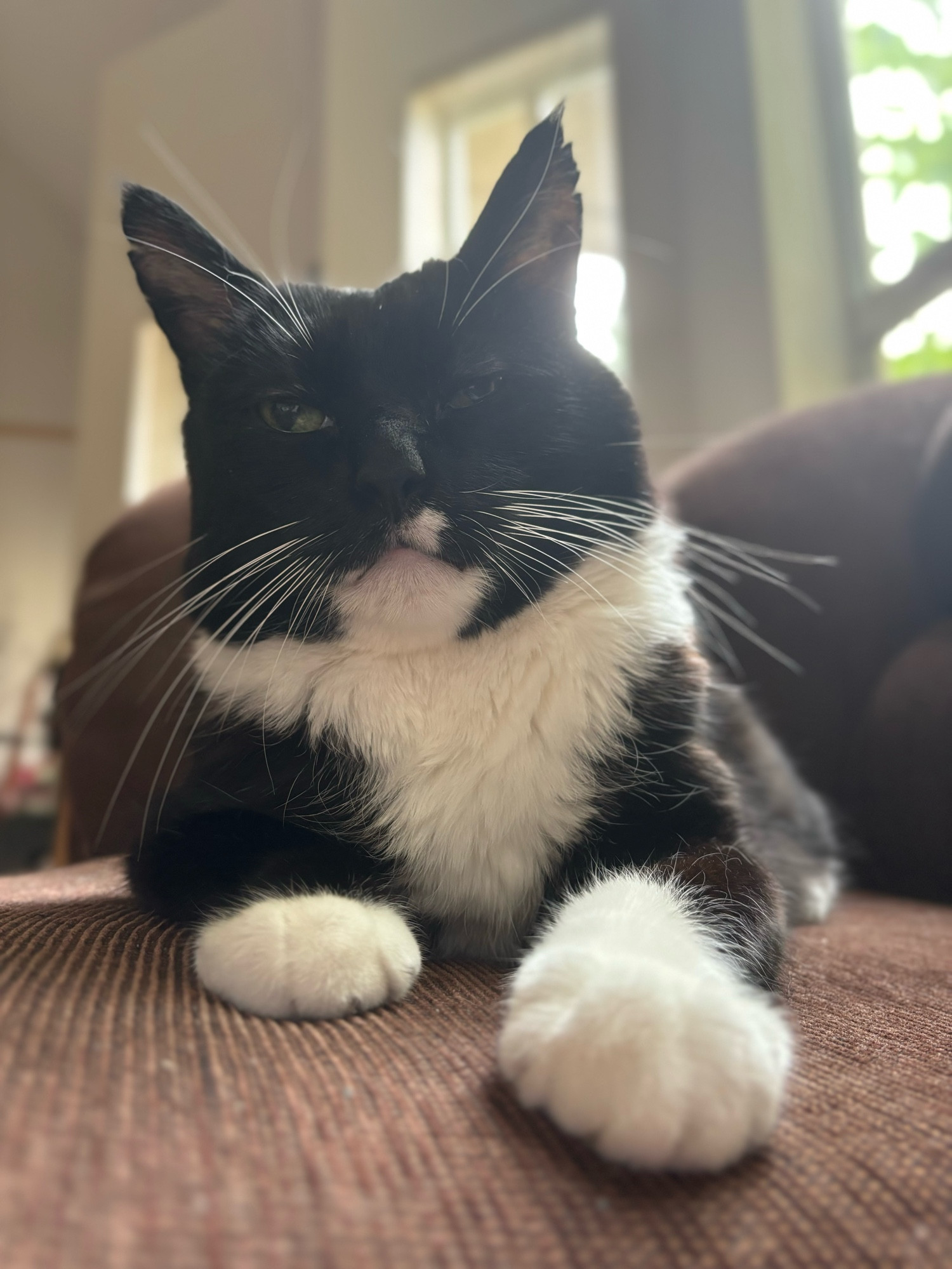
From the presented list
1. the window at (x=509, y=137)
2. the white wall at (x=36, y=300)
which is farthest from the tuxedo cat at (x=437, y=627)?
the white wall at (x=36, y=300)

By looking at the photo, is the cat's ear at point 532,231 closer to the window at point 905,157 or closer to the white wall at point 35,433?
the window at point 905,157

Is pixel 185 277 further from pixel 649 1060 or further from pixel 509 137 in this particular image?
pixel 509 137

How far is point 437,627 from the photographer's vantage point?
0.77m

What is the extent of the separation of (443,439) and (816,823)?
83cm

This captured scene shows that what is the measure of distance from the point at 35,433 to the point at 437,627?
5066mm

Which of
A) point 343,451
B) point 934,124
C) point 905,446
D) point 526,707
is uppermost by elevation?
point 934,124

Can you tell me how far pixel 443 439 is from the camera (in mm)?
754

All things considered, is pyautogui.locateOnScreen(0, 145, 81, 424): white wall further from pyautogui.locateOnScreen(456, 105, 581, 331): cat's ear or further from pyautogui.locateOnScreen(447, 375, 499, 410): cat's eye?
pyautogui.locateOnScreen(447, 375, 499, 410): cat's eye

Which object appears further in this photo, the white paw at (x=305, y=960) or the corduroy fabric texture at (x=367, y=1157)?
the white paw at (x=305, y=960)

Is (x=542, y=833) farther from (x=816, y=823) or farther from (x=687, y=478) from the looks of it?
(x=687, y=478)

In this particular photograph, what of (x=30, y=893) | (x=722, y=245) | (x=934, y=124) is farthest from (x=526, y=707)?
(x=934, y=124)

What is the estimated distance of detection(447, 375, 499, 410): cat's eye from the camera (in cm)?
78

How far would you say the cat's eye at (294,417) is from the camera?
77cm

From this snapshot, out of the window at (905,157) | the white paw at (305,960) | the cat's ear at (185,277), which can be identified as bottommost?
the white paw at (305,960)
